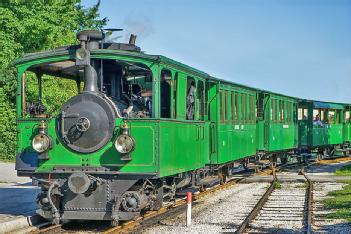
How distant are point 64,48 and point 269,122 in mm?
14718

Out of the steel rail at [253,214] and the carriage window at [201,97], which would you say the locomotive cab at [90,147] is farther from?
the carriage window at [201,97]

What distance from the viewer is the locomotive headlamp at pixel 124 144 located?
10.5 m

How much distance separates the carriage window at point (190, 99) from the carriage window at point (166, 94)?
132cm

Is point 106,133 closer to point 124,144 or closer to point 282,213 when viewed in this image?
point 124,144

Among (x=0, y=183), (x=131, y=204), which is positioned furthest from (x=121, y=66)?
(x=0, y=183)

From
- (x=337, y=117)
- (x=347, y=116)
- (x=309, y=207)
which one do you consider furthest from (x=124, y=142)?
(x=347, y=116)

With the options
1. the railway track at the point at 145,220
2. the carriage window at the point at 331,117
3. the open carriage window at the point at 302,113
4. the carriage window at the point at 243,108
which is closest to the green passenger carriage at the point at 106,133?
the railway track at the point at 145,220

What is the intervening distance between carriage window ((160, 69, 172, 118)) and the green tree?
17.0 meters

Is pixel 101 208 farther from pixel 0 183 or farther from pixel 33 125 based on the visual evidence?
pixel 0 183

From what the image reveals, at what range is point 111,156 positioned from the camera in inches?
423

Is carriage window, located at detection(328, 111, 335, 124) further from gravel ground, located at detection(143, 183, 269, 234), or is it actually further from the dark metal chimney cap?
the dark metal chimney cap

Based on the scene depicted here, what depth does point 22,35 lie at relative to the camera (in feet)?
99.1

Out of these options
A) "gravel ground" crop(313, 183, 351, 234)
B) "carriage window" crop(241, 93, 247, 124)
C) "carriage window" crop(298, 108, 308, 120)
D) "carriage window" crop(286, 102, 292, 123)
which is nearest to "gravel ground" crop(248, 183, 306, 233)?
"gravel ground" crop(313, 183, 351, 234)

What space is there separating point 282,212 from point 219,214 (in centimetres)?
147
